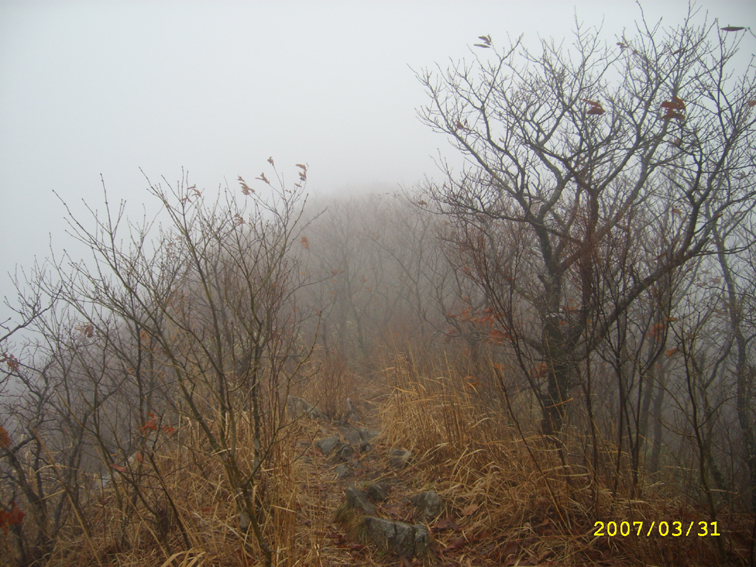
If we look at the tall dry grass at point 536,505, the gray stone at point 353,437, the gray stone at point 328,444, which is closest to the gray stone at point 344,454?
the gray stone at point 328,444

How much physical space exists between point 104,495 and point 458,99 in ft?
18.2

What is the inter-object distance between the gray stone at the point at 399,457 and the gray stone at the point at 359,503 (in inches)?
33.0

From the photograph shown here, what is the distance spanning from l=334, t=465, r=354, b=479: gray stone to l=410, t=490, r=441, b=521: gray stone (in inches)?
40.0

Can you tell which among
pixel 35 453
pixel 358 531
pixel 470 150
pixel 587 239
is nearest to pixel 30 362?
pixel 35 453

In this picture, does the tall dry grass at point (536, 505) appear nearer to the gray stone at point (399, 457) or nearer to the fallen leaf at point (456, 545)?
the fallen leaf at point (456, 545)

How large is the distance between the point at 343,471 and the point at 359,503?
106cm

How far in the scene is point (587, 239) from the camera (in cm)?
284

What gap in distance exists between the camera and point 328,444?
4.75 meters

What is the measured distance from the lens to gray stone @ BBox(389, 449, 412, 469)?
4062 millimetres

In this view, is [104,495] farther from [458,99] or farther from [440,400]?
[458,99]

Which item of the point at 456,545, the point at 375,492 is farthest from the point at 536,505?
the point at 375,492
